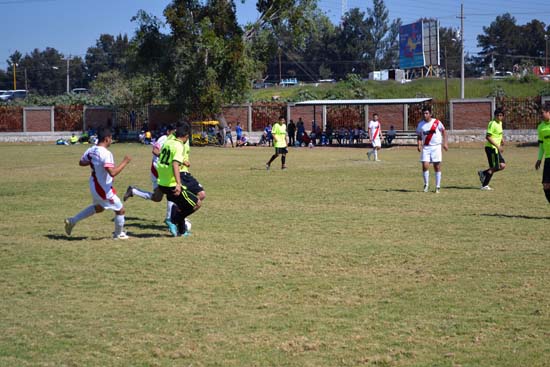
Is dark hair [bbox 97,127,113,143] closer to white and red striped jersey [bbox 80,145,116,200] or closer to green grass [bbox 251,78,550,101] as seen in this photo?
white and red striped jersey [bbox 80,145,116,200]

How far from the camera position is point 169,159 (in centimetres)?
1184

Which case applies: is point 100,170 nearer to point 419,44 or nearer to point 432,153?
point 432,153

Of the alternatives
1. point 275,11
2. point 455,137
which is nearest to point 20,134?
point 275,11

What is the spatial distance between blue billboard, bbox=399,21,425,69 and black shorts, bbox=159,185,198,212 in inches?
2835

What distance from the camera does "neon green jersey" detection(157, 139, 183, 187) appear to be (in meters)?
11.7

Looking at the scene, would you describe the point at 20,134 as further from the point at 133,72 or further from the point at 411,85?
the point at 411,85

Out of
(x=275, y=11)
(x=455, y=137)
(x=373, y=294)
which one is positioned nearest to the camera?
(x=373, y=294)

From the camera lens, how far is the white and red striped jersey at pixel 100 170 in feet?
37.4

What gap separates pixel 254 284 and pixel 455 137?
1581 inches

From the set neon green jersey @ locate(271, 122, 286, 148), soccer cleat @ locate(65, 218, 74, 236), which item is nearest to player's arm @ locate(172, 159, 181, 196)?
soccer cleat @ locate(65, 218, 74, 236)

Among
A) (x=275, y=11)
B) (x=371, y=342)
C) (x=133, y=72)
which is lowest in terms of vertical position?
(x=371, y=342)

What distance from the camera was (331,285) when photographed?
8938 millimetres

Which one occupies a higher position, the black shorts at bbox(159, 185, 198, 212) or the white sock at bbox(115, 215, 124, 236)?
the black shorts at bbox(159, 185, 198, 212)

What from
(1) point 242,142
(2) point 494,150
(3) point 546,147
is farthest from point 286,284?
(1) point 242,142
